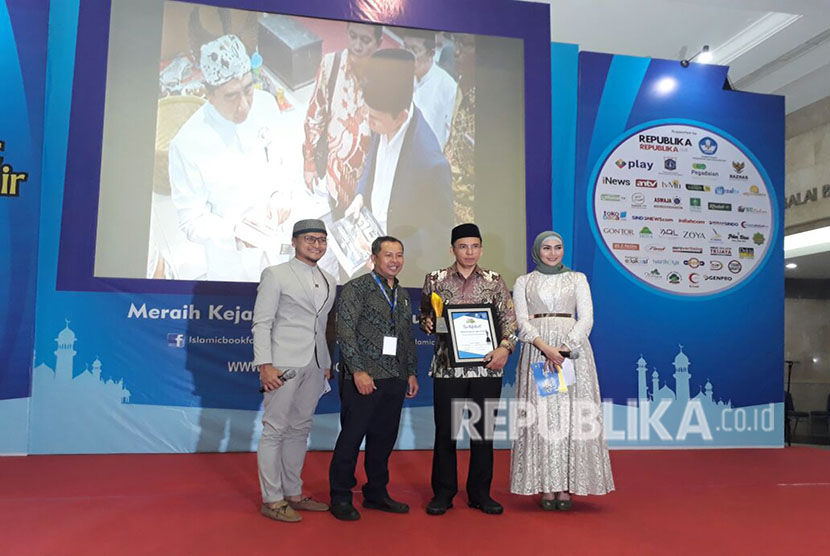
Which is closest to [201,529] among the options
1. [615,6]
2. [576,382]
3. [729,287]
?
[576,382]

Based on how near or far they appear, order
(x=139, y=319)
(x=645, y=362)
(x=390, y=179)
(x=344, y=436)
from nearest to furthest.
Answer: (x=344, y=436), (x=139, y=319), (x=390, y=179), (x=645, y=362)

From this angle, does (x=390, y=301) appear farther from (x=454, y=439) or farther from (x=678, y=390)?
(x=678, y=390)

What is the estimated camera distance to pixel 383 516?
293 cm

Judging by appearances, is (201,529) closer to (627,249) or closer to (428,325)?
(428,325)

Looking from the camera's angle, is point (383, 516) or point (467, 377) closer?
point (383, 516)

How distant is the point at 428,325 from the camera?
3.15 meters

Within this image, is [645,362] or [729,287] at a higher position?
[729,287]

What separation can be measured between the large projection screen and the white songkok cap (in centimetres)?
5

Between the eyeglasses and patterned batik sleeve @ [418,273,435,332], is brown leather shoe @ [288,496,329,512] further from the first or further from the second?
the eyeglasses

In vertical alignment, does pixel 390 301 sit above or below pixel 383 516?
above

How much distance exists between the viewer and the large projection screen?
15.0 feet

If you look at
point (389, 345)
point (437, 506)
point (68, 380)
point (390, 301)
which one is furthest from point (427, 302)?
point (68, 380)

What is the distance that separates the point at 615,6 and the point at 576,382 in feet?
15.7

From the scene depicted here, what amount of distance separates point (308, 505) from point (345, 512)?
0.79 ft
